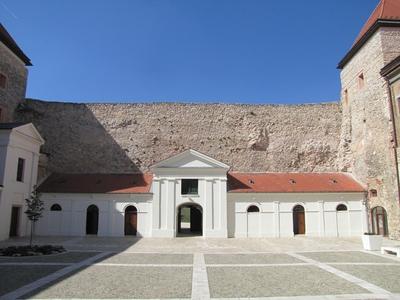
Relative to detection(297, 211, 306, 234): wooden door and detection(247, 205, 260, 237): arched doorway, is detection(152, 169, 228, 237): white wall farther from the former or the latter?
detection(297, 211, 306, 234): wooden door

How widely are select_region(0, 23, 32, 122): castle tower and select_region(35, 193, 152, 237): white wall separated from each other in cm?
797

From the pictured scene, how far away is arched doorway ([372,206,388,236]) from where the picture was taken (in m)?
21.5

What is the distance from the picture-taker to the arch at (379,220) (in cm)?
2147

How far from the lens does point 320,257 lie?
13.7 metres

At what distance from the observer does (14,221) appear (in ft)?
72.6

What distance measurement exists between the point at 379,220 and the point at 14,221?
23239 millimetres

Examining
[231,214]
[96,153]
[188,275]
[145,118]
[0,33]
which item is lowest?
[188,275]

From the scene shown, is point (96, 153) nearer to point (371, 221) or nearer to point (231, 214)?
point (231, 214)

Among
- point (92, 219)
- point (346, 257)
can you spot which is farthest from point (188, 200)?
point (346, 257)

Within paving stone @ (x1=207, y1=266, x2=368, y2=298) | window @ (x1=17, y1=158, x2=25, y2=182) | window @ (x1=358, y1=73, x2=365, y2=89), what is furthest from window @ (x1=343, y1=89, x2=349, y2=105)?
window @ (x1=17, y1=158, x2=25, y2=182)

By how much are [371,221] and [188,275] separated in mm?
17352

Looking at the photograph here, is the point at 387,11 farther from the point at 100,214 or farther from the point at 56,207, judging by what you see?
the point at 56,207

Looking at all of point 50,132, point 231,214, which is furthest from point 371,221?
point 50,132

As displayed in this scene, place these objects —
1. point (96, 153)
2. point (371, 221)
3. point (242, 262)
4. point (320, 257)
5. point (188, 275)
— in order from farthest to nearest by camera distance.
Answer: point (96, 153)
point (371, 221)
point (320, 257)
point (242, 262)
point (188, 275)
